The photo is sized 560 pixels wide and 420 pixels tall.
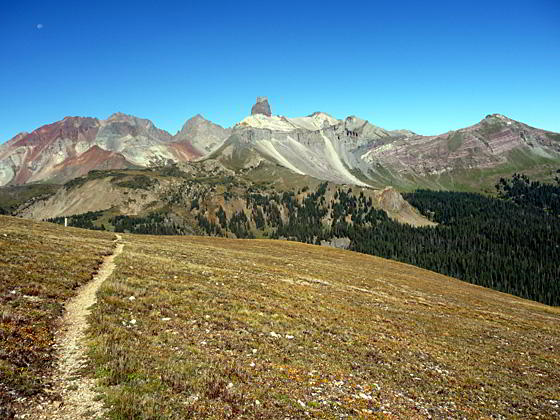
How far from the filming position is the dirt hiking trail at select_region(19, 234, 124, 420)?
8969 millimetres

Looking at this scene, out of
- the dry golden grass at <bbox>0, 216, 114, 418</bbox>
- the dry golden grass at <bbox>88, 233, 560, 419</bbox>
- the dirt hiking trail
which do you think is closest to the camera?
the dirt hiking trail

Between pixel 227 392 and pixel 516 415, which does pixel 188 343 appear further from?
pixel 516 415

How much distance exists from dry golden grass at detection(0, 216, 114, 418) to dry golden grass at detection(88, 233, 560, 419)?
183cm

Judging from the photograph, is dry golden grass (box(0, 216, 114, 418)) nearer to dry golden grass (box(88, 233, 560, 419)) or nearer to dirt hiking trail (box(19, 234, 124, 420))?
dirt hiking trail (box(19, 234, 124, 420))

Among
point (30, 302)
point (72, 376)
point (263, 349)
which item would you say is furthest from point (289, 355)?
point (30, 302)

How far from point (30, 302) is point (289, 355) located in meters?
13.2

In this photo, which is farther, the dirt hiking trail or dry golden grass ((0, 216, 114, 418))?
dry golden grass ((0, 216, 114, 418))

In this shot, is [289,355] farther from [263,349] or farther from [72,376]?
[72,376]

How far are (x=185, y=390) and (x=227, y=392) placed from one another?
1437 mm

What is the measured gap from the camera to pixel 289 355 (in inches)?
639

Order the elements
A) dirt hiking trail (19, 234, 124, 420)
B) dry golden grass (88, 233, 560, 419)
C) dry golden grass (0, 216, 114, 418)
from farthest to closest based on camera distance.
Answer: dry golden grass (88, 233, 560, 419) → dry golden grass (0, 216, 114, 418) → dirt hiking trail (19, 234, 124, 420)

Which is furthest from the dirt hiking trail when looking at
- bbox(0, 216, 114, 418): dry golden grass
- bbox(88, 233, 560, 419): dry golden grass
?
bbox(88, 233, 560, 419): dry golden grass

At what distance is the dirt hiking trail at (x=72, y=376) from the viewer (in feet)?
29.4

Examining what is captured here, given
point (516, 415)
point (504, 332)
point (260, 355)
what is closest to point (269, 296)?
point (260, 355)
